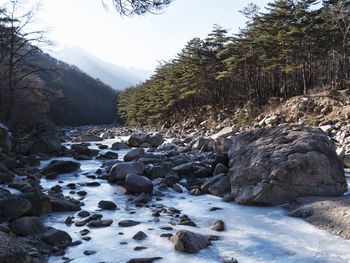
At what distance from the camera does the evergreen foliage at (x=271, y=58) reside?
1544 cm

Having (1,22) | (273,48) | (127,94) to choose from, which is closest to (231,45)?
(273,48)

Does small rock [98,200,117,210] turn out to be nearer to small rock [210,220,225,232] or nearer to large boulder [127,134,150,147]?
small rock [210,220,225,232]

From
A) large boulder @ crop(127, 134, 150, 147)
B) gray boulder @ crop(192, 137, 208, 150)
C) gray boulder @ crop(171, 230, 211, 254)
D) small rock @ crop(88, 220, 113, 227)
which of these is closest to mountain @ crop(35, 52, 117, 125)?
large boulder @ crop(127, 134, 150, 147)

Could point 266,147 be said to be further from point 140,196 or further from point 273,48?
point 273,48

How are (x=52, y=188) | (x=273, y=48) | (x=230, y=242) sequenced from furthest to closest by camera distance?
(x=273, y=48) → (x=52, y=188) → (x=230, y=242)

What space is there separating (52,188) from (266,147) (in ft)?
18.1

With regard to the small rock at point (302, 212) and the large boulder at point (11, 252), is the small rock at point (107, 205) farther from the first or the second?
the small rock at point (302, 212)

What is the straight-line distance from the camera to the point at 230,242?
370 cm

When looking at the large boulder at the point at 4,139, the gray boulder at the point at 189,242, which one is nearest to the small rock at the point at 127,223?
the gray boulder at the point at 189,242

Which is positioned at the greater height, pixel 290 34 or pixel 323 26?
pixel 323 26

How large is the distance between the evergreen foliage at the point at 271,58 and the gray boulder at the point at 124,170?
40.2 ft

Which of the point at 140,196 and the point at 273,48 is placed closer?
the point at 140,196

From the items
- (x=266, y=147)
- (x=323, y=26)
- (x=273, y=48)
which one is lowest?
(x=266, y=147)

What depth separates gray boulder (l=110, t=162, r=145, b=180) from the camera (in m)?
7.38
